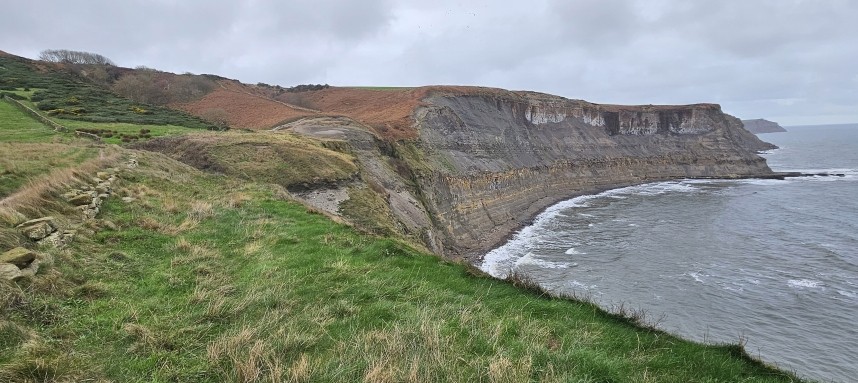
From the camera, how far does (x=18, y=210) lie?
909cm

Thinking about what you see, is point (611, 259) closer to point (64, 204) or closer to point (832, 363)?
point (832, 363)

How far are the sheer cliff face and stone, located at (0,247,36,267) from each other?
2347 cm

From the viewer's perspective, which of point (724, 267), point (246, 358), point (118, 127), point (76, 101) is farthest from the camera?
point (76, 101)

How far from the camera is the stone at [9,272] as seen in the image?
6.16 metres

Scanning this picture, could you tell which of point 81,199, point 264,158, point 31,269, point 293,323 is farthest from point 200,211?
point 264,158

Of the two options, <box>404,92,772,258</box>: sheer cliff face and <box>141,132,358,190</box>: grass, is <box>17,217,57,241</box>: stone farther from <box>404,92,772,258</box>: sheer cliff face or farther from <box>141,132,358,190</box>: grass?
<box>404,92,772,258</box>: sheer cliff face

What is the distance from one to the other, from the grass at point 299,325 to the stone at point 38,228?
24.1 inches

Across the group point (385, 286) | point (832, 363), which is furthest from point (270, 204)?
point (832, 363)

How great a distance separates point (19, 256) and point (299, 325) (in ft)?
15.1

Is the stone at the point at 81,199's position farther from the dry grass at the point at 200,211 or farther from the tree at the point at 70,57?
the tree at the point at 70,57

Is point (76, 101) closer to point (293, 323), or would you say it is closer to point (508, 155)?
point (293, 323)

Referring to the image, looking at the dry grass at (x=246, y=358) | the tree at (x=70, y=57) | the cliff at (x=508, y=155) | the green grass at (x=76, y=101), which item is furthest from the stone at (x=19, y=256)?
the tree at (x=70, y=57)

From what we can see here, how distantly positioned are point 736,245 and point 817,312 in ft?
44.2

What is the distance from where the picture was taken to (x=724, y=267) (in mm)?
28922
